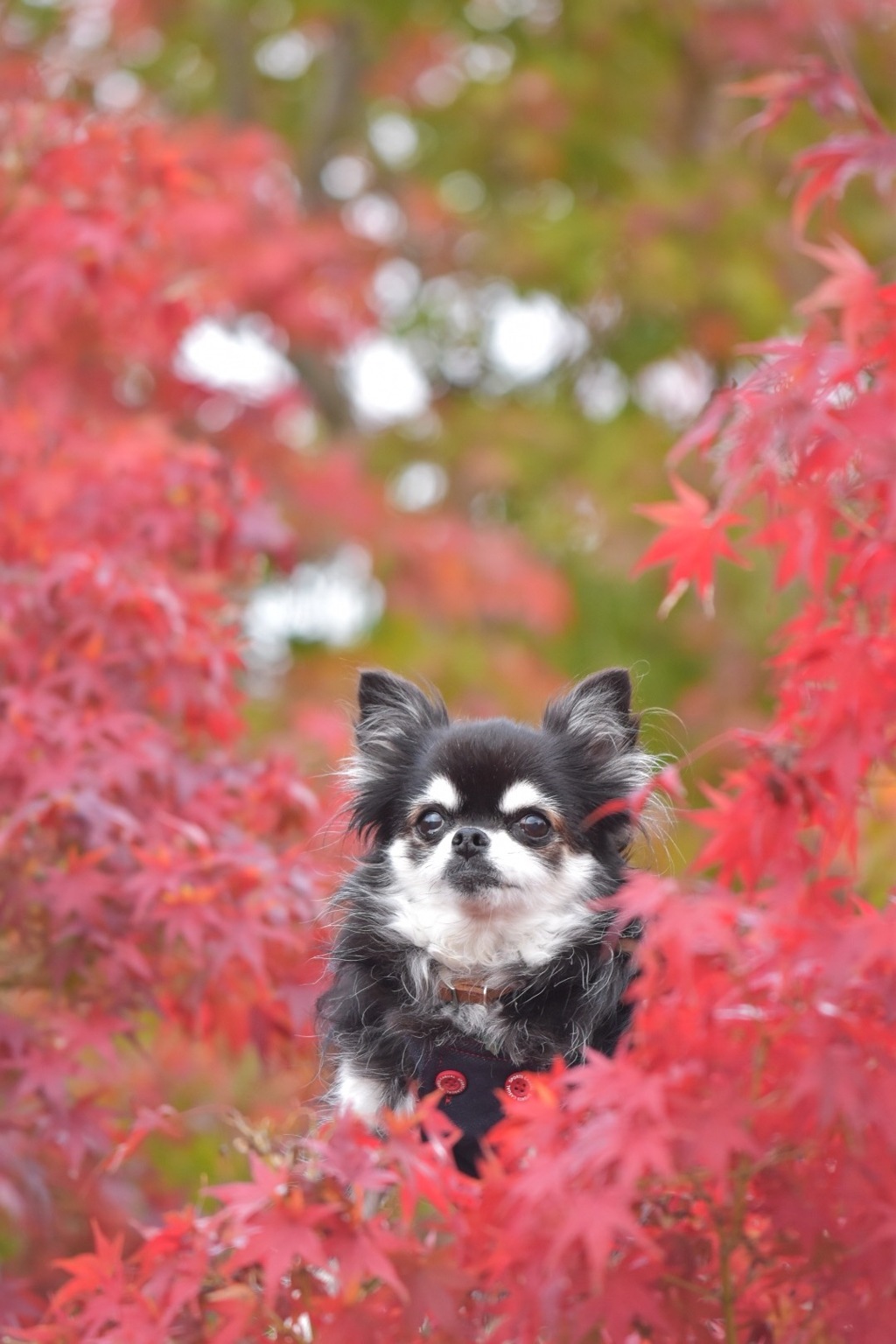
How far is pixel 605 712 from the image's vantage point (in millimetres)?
3664

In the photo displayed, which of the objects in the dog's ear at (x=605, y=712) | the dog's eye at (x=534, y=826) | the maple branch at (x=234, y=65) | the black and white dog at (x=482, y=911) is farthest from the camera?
the maple branch at (x=234, y=65)

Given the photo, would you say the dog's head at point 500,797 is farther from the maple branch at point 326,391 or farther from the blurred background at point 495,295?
the maple branch at point 326,391

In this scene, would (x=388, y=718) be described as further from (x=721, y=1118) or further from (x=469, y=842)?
(x=721, y=1118)

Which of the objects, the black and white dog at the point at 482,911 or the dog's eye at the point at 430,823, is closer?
the black and white dog at the point at 482,911

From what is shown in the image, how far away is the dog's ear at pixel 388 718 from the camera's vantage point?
12.5ft

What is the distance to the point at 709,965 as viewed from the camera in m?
2.16

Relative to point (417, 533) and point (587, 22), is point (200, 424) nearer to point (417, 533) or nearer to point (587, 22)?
point (417, 533)

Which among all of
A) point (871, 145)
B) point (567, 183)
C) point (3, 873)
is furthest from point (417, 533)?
point (871, 145)

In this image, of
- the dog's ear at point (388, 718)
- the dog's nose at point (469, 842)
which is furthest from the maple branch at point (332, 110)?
the dog's nose at point (469, 842)

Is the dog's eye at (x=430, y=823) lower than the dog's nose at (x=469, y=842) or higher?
lower

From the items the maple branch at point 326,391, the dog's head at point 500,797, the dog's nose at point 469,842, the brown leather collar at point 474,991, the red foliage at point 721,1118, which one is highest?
the red foliage at point 721,1118

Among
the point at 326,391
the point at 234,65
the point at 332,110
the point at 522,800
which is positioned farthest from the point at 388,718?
the point at 234,65

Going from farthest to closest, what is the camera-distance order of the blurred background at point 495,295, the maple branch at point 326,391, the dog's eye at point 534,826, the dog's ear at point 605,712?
the maple branch at point 326,391, the blurred background at point 495,295, the dog's ear at point 605,712, the dog's eye at point 534,826

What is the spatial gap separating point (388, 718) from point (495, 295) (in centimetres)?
707
